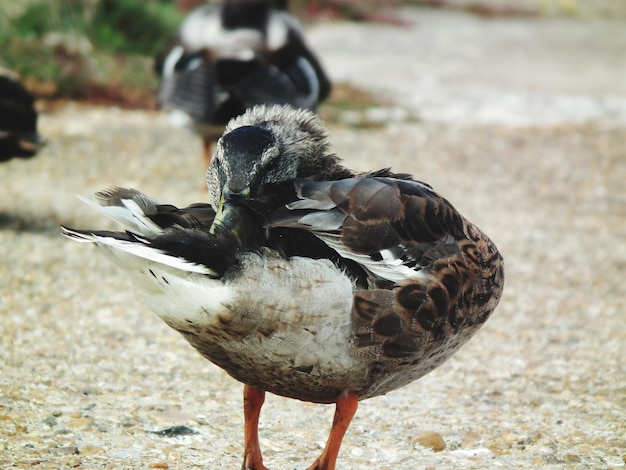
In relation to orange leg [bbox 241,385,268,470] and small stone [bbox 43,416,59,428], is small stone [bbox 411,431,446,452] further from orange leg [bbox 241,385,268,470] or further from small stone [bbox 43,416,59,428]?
small stone [bbox 43,416,59,428]

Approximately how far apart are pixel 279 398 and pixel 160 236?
188cm

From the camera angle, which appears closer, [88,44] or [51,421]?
[51,421]

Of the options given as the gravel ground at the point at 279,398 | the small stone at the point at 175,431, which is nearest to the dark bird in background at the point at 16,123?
the gravel ground at the point at 279,398

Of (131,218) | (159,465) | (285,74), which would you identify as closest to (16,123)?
(285,74)

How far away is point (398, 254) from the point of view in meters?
3.00

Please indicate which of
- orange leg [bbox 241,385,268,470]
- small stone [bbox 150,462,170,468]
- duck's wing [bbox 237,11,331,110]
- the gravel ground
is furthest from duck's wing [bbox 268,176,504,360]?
duck's wing [bbox 237,11,331,110]

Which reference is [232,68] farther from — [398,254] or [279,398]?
[398,254]

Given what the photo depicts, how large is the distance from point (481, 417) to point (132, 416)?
155 cm

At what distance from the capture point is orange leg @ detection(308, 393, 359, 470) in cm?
309

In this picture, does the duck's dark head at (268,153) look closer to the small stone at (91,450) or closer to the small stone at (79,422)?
the small stone at (91,450)

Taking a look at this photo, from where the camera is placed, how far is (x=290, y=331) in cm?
273

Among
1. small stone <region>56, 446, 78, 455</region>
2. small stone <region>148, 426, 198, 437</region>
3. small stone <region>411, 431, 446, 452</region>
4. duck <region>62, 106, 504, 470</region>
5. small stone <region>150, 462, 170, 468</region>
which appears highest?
duck <region>62, 106, 504, 470</region>

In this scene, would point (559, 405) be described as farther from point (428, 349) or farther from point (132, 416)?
point (132, 416)

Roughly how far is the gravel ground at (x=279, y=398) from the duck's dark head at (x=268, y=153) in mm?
1136
